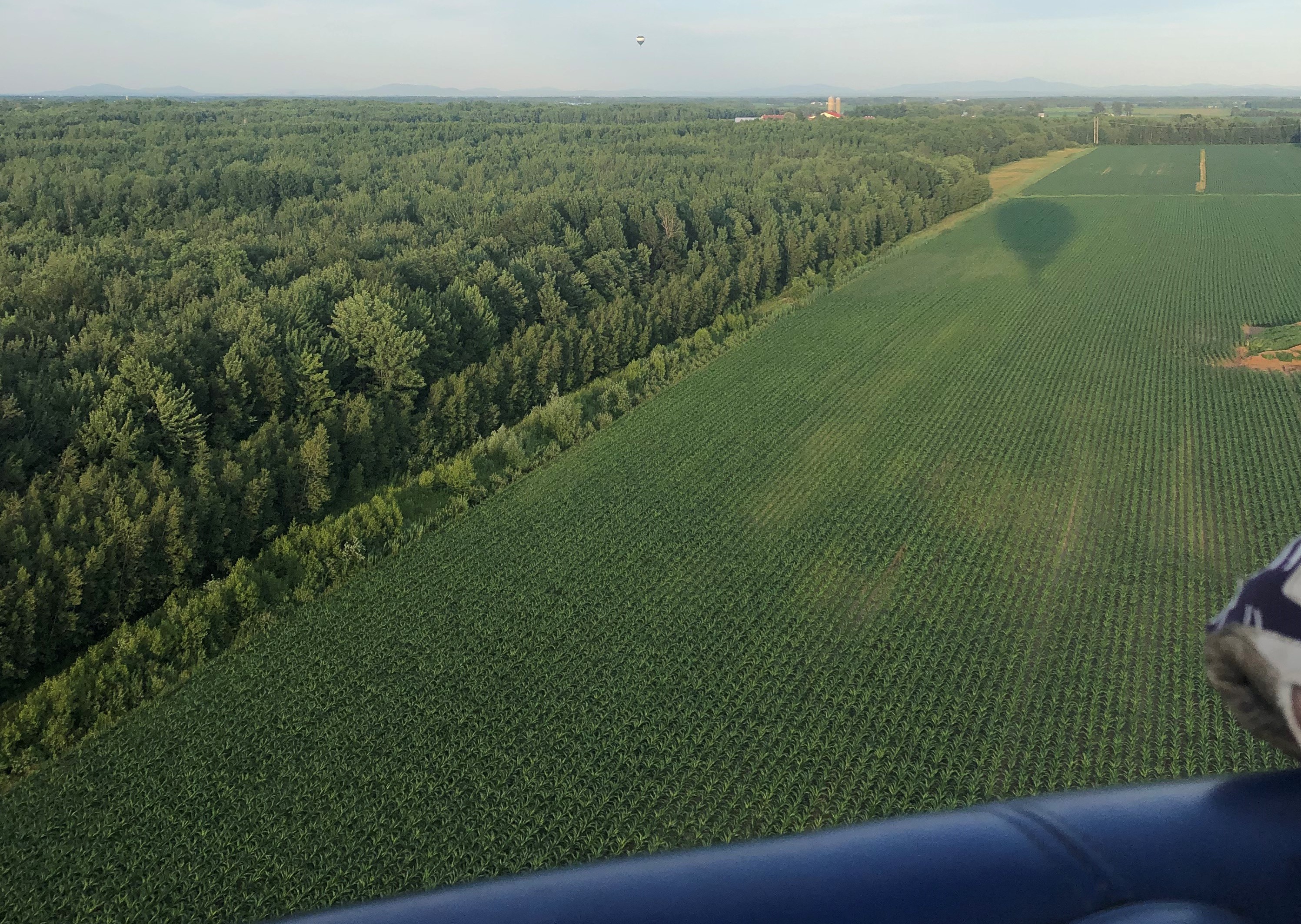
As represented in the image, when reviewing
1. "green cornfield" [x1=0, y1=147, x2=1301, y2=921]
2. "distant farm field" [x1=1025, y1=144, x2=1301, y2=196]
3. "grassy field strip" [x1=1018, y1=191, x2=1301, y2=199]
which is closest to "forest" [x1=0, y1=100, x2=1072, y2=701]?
"green cornfield" [x1=0, y1=147, x2=1301, y2=921]

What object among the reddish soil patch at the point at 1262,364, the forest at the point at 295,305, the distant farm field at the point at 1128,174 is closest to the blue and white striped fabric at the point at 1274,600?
the forest at the point at 295,305

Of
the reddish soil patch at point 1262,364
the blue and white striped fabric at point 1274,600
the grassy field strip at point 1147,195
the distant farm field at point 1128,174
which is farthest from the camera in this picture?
the distant farm field at point 1128,174

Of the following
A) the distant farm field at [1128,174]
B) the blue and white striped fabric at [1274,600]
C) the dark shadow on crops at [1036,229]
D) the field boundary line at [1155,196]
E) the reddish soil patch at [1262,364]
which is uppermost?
the distant farm field at [1128,174]

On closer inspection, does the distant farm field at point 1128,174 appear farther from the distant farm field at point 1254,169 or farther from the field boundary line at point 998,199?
the distant farm field at point 1254,169

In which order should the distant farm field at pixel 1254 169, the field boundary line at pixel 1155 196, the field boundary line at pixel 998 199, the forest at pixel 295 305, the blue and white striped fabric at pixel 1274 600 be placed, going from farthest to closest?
the distant farm field at pixel 1254 169 < the field boundary line at pixel 1155 196 < the field boundary line at pixel 998 199 < the forest at pixel 295 305 < the blue and white striped fabric at pixel 1274 600

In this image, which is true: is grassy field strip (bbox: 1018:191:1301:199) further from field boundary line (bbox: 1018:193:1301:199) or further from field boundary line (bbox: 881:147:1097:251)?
field boundary line (bbox: 881:147:1097:251)

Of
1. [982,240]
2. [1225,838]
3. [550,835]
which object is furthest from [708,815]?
[982,240]
